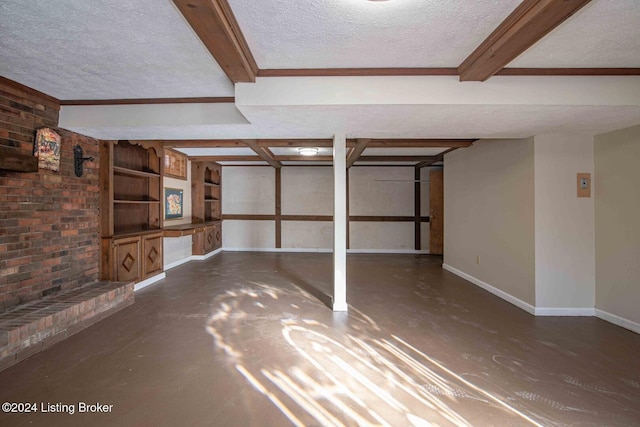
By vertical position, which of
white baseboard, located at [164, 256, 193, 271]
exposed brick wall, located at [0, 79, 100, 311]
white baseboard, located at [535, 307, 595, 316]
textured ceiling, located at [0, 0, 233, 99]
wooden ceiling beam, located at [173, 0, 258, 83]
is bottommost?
white baseboard, located at [535, 307, 595, 316]

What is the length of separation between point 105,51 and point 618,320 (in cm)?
594

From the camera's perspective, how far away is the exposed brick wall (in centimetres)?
277

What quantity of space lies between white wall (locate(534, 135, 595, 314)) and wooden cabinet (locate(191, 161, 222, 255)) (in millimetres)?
5999

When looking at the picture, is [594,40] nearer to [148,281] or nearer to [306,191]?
[148,281]

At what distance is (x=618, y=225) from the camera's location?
3.28m

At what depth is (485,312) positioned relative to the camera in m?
3.62

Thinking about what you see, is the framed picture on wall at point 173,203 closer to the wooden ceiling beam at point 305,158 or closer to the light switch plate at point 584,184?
the wooden ceiling beam at point 305,158

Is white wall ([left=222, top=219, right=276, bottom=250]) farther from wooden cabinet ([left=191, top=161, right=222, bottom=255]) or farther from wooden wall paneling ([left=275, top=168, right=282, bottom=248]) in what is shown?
wooden cabinet ([left=191, top=161, right=222, bottom=255])

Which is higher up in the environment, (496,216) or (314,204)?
(314,204)

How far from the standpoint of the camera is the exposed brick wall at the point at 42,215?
277 cm

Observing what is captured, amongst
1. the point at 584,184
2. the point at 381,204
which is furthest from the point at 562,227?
the point at 381,204

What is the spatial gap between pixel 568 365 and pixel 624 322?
156 centimetres

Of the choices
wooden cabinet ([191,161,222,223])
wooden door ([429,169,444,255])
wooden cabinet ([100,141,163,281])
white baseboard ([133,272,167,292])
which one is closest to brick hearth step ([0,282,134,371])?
wooden cabinet ([100,141,163,281])

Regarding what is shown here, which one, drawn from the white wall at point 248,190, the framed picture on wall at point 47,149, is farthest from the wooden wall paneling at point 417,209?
the framed picture on wall at point 47,149
